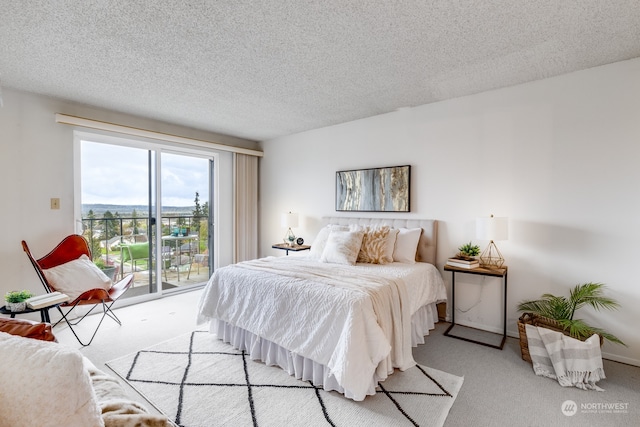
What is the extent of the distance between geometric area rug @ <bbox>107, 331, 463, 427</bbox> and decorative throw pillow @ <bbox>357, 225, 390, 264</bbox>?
3.69 ft

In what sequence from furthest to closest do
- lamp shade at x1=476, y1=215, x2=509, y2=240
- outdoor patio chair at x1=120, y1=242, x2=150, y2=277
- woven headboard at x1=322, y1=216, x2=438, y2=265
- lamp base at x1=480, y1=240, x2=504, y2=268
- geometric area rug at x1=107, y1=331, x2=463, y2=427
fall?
outdoor patio chair at x1=120, y1=242, x2=150, y2=277
woven headboard at x1=322, y1=216, x2=438, y2=265
lamp base at x1=480, y1=240, x2=504, y2=268
lamp shade at x1=476, y1=215, x2=509, y2=240
geometric area rug at x1=107, y1=331, x2=463, y2=427

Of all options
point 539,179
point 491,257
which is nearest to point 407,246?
point 491,257

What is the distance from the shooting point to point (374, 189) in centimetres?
396

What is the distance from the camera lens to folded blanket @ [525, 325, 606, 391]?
7.04ft

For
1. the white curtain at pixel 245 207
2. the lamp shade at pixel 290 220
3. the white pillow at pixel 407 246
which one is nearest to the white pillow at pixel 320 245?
the white pillow at pixel 407 246

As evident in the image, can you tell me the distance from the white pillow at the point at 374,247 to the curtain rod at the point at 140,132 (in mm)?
2825

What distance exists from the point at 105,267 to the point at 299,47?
3.75 m

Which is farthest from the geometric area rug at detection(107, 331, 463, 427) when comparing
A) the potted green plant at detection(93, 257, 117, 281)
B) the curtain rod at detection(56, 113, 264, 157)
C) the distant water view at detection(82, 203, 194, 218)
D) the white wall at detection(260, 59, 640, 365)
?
the curtain rod at detection(56, 113, 264, 157)

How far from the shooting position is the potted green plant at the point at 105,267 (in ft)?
12.8

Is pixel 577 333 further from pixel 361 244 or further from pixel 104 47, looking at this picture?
pixel 104 47

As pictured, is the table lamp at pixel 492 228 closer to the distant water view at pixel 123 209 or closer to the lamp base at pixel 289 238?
the lamp base at pixel 289 238

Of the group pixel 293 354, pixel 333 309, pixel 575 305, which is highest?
pixel 333 309

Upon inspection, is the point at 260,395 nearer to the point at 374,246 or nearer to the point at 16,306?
the point at 374,246

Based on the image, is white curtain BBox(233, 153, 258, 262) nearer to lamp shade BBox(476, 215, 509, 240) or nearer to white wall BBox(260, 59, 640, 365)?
white wall BBox(260, 59, 640, 365)
